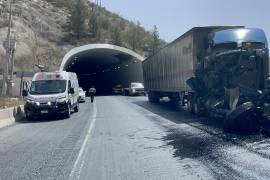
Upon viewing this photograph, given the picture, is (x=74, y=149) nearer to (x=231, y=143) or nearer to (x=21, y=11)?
(x=231, y=143)

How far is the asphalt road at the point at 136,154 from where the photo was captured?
8.59 meters

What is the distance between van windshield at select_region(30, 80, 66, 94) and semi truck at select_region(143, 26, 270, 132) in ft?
20.8

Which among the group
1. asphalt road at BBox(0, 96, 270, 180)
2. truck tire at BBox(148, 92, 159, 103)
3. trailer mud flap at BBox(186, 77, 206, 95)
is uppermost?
trailer mud flap at BBox(186, 77, 206, 95)

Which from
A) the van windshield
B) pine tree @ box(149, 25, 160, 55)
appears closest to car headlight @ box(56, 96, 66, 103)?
the van windshield

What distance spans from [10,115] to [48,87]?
318cm

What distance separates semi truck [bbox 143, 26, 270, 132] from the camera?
591 inches

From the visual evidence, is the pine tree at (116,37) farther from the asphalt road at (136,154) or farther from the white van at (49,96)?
the asphalt road at (136,154)

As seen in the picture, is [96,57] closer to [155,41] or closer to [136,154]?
[155,41]

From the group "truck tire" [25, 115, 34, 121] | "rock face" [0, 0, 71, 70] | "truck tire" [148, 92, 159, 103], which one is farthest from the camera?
"rock face" [0, 0, 71, 70]

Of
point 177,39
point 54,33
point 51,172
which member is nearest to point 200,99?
point 177,39

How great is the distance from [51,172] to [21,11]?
6421 cm

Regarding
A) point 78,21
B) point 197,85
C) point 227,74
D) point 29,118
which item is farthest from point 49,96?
point 78,21

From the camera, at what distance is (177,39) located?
26.0 metres

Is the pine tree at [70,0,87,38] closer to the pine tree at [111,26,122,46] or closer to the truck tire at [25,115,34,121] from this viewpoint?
the pine tree at [111,26,122,46]
